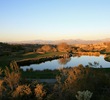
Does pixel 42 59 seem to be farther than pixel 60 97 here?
Yes

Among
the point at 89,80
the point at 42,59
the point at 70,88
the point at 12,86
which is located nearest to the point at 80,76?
the point at 89,80

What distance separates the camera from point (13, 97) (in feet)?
50.2

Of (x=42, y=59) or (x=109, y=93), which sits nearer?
(x=109, y=93)

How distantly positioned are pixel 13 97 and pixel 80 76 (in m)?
4.92

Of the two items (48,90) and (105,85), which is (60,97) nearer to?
(48,90)

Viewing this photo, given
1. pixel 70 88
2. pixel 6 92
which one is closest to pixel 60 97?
pixel 70 88

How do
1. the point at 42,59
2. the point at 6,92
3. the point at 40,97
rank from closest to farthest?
1. the point at 40,97
2. the point at 6,92
3. the point at 42,59

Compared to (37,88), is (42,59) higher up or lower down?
lower down

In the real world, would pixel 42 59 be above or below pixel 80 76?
below

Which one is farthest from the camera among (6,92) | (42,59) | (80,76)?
(42,59)

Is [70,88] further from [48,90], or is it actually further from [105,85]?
[105,85]

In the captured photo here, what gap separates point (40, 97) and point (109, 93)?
A: 432 centimetres

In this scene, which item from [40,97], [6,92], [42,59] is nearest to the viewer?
[40,97]

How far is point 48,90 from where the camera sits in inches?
667
